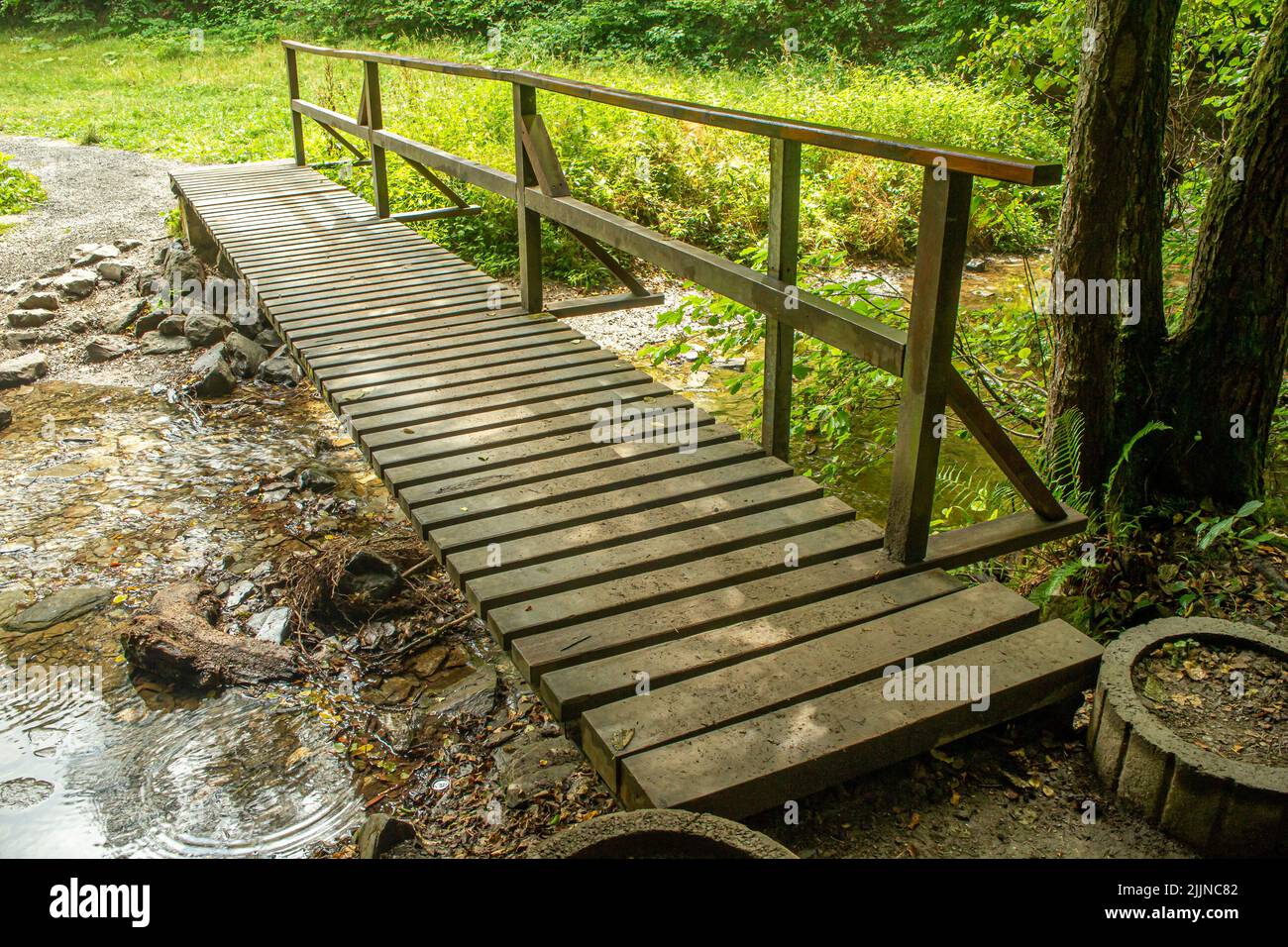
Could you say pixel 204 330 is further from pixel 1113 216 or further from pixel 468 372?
pixel 1113 216

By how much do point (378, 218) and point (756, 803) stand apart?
22.4 ft

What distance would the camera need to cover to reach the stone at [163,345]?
7883 mm

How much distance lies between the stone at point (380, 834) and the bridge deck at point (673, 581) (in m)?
0.66

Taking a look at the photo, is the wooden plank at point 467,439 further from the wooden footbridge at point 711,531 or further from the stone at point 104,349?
the stone at point 104,349

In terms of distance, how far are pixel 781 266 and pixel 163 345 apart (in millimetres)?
5899

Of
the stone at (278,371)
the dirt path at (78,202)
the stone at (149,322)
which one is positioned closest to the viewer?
the stone at (278,371)

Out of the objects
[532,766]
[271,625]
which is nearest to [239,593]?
[271,625]

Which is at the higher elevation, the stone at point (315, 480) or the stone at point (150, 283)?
the stone at point (150, 283)

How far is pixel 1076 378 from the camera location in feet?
14.2

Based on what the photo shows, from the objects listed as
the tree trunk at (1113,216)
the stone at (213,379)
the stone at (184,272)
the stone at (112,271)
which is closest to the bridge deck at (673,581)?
the tree trunk at (1113,216)

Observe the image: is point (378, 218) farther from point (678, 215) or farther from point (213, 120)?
point (213, 120)

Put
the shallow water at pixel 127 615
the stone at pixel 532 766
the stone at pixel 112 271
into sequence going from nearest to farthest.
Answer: the stone at pixel 532 766 < the shallow water at pixel 127 615 < the stone at pixel 112 271

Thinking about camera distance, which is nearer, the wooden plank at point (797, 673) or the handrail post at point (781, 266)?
the wooden plank at point (797, 673)

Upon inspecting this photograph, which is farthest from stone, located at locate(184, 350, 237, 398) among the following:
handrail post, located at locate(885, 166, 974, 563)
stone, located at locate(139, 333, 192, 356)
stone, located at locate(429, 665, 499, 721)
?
handrail post, located at locate(885, 166, 974, 563)
